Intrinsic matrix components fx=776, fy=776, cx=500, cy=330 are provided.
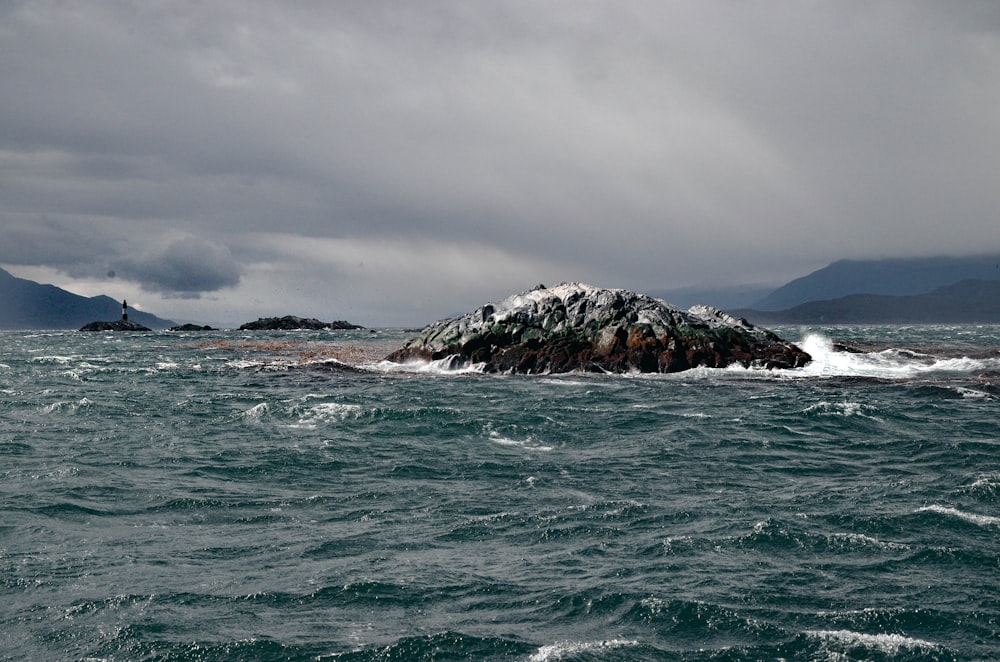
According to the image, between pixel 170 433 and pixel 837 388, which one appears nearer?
pixel 170 433

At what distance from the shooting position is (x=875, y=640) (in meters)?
13.9

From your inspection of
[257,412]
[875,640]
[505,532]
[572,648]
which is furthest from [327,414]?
[875,640]

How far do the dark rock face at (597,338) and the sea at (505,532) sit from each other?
19.3 m

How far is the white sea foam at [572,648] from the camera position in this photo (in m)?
13.3

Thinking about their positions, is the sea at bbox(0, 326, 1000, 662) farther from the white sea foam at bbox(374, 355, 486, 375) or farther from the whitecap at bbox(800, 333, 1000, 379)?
the white sea foam at bbox(374, 355, 486, 375)

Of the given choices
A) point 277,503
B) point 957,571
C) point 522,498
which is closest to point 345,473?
point 277,503

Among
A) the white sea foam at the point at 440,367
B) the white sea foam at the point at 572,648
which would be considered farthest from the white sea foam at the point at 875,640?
the white sea foam at the point at 440,367

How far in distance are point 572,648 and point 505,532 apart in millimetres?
6904

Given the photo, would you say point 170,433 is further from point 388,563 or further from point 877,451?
point 877,451

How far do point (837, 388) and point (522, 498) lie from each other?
33560 millimetres

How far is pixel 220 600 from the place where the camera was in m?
16.0

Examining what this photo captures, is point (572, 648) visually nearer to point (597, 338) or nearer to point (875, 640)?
point (875, 640)

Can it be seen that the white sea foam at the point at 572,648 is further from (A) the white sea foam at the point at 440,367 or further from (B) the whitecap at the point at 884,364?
(A) the white sea foam at the point at 440,367

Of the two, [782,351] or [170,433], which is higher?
[782,351]
